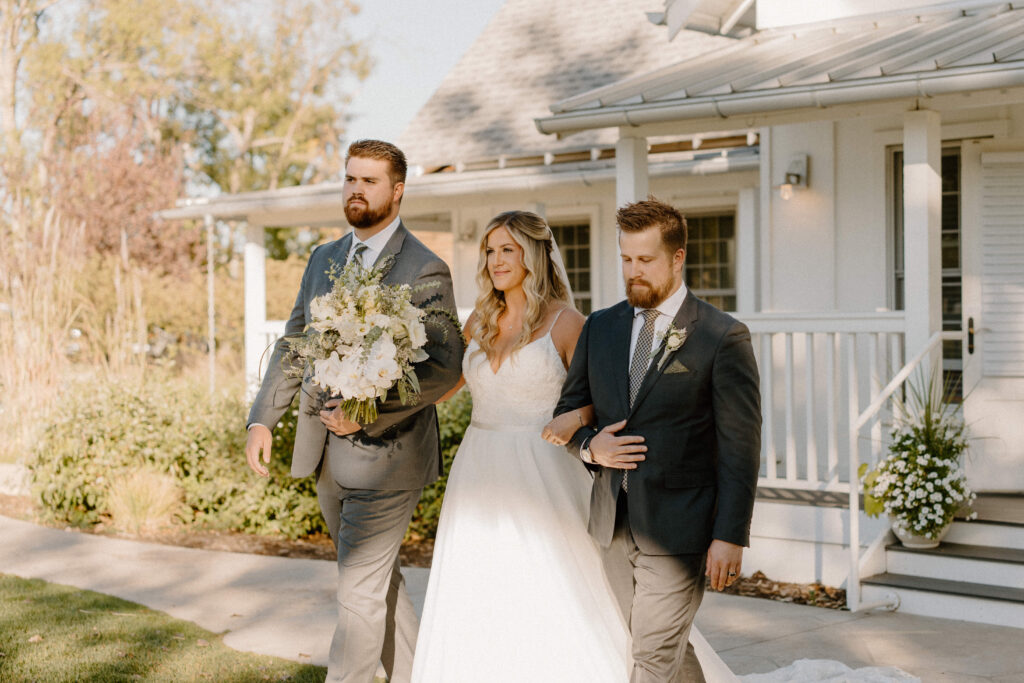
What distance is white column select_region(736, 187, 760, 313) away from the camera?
1084 centimetres

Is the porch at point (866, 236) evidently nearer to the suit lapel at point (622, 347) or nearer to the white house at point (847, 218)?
the white house at point (847, 218)

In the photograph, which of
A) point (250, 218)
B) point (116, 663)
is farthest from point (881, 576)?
point (250, 218)

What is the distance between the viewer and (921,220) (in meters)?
7.02

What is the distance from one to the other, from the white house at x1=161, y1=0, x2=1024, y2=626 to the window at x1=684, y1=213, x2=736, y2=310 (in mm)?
22

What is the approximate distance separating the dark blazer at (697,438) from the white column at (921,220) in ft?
13.3

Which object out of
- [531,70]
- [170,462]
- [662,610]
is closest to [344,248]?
[662,610]

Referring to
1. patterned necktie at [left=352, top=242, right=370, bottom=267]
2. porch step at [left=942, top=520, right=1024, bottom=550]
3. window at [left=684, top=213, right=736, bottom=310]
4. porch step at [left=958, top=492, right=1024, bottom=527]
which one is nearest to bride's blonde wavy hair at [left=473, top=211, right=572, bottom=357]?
patterned necktie at [left=352, top=242, right=370, bottom=267]

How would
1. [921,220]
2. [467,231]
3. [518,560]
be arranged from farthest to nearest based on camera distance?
[467,231] → [921,220] → [518,560]

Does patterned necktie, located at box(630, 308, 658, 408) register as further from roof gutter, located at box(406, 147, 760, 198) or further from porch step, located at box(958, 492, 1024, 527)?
roof gutter, located at box(406, 147, 760, 198)

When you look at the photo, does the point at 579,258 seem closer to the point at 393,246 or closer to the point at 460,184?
the point at 460,184

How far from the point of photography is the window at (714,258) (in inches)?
464

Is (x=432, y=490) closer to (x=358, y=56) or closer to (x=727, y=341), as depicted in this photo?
(x=727, y=341)

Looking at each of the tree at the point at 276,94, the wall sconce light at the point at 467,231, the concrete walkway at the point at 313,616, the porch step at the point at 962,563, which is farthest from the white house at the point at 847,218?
the tree at the point at 276,94

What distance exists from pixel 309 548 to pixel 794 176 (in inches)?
195
